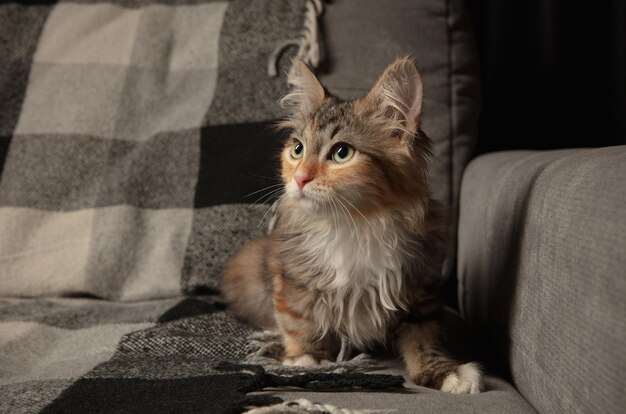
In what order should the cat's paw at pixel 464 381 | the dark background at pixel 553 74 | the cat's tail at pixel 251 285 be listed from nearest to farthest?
the cat's paw at pixel 464 381
the cat's tail at pixel 251 285
the dark background at pixel 553 74

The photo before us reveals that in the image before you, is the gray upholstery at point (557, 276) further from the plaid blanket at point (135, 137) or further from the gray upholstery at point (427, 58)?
the plaid blanket at point (135, 137)

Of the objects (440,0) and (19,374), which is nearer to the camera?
(19,374)

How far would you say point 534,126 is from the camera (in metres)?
1.94

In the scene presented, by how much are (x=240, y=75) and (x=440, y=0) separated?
1.95 feet

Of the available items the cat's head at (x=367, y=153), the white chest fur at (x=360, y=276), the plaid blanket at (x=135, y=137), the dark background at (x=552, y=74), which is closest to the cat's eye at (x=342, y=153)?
the cat's head at (x=367, y=153)

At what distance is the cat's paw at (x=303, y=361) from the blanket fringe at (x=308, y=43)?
2.69ft

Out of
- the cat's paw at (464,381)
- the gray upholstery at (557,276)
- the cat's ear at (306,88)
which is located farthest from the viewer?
the cat's ear at (306,88)

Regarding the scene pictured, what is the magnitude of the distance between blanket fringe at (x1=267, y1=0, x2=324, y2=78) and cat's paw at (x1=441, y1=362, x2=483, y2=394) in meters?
0.94

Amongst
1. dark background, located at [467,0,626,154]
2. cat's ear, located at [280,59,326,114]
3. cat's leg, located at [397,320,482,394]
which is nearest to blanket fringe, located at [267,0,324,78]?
cat's ear, located at [280,59,326,114]

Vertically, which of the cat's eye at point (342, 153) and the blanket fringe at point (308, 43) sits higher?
the blanket fringe at point (308, 43)

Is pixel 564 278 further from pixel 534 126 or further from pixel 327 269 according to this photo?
pixel 534 126

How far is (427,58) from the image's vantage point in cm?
171

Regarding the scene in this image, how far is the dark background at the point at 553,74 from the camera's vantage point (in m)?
1.84

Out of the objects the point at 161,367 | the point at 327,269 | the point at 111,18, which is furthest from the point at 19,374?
the point at 111,18
